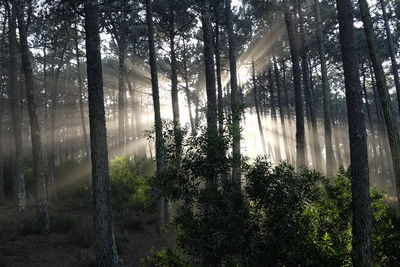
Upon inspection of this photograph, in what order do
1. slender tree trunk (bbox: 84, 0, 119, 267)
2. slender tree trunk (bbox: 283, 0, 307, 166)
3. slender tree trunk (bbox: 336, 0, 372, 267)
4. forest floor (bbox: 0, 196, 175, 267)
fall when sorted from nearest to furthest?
slender tree trunk (bbox: 336, 0, 372, 267)
slender tree trunk (bbox: 84, 0, 119, 267)
forest floor (bbox: 0, 196, 175, 267)
slender tree trunk (bbox: 283, 0, 307, 166)

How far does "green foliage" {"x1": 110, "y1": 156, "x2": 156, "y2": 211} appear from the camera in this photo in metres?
17.0

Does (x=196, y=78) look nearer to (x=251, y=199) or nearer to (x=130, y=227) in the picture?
(x=130, y=227)

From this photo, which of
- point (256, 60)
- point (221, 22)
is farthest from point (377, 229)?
point (256, 60)

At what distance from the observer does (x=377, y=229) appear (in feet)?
23.6

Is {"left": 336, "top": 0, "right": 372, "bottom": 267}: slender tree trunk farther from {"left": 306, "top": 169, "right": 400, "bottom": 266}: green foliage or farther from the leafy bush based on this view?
the leafy bush

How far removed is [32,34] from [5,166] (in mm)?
9939

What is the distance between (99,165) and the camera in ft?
25.9

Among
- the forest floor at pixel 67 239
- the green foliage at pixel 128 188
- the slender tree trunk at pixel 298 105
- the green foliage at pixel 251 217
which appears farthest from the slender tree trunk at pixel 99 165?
the slender tree trunk at pixel 298 105

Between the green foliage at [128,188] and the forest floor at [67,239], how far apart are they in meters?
1.38

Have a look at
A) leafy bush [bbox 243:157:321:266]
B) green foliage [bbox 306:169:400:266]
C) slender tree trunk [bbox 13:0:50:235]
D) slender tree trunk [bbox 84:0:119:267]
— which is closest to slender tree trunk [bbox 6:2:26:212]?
slender tree trunk [bbox 13:0:50:235]

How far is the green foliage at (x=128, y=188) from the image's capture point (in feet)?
55.8

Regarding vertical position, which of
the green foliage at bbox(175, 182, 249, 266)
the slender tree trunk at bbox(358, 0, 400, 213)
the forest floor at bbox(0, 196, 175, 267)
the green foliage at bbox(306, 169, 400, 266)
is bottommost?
the forest floor at bbox(0, 196, 175, 267)

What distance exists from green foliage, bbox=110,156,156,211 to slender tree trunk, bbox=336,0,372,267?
10.8 m

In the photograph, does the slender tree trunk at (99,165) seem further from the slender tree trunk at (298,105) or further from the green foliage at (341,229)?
the slender tree trunk at (298,105)
